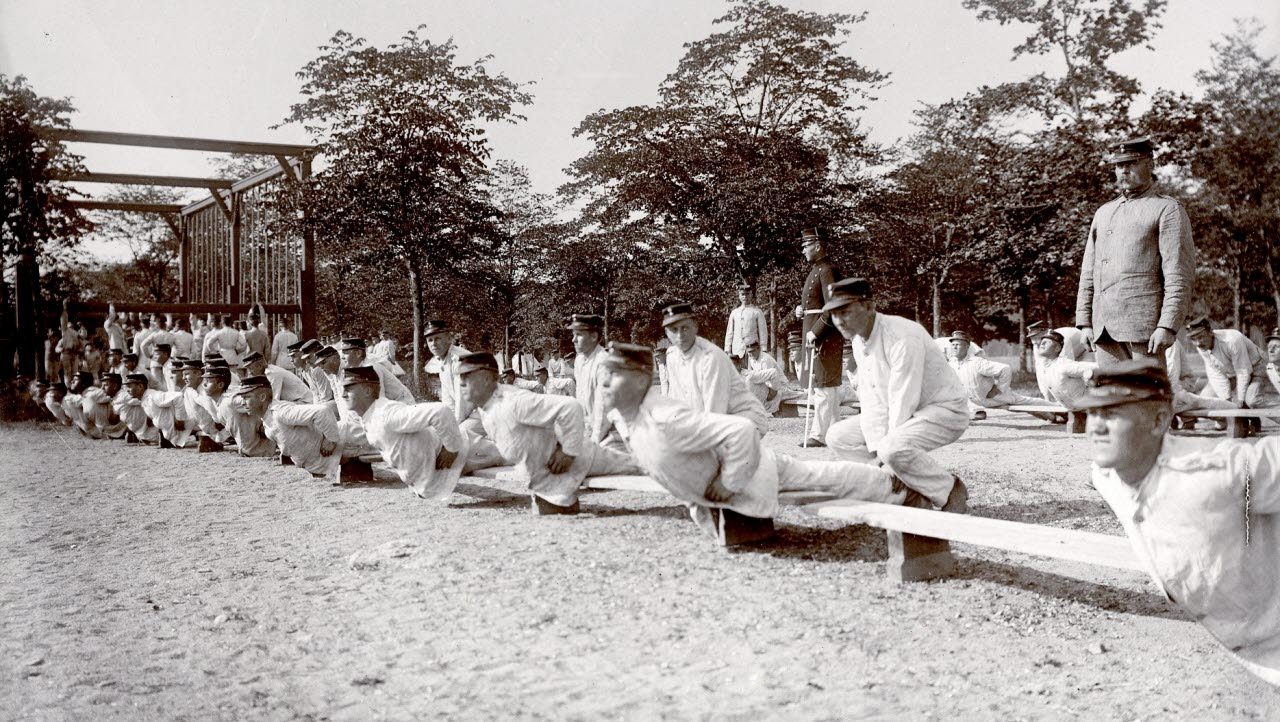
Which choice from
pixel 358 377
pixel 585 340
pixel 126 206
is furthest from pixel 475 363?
pixel 126 206

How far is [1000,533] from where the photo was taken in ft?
12.2

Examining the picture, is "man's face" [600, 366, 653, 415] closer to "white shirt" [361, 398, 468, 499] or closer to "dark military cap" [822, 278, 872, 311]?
"dark military cap" [822, 278, 872, 311]

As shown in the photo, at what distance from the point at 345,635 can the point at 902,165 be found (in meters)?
22.6

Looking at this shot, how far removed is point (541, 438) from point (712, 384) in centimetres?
137

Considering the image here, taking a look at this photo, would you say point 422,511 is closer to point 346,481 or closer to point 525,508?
point 525,508

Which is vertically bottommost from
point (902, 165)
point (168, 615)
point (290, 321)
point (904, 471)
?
point (168, 615)

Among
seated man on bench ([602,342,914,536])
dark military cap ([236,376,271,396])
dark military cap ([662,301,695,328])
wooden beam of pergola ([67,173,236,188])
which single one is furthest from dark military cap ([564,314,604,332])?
wooden beam of pergola ([67,173,236,188])

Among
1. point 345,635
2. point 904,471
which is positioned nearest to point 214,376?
point 345,635

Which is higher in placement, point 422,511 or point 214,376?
point 214,376

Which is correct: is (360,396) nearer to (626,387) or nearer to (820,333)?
(626,387)

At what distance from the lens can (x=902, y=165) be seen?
79.6 feet

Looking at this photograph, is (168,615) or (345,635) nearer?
(345,635)

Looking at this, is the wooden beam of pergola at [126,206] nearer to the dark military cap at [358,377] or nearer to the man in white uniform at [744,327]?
the man in white uniform at [744,327]

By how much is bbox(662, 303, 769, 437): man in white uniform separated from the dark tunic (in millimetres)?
1056
